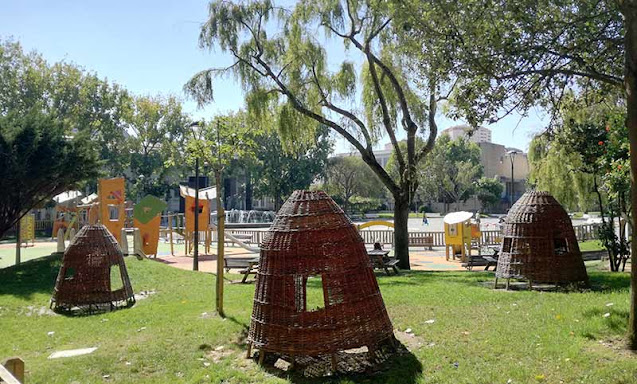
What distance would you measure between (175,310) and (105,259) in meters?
2.35

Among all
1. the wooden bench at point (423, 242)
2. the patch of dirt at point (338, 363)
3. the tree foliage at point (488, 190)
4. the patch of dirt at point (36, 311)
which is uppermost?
the tree foliage at point (488, 190)

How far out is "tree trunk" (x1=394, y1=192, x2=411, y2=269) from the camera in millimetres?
16297

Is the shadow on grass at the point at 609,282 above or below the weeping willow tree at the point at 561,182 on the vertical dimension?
below

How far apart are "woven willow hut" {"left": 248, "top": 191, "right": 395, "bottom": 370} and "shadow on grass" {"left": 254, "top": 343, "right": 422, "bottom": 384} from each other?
0.16m

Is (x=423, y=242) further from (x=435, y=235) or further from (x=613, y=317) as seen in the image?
(x=613, y=317)

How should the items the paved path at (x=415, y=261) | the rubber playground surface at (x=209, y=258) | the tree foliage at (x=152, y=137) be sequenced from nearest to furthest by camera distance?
the paved path at (x=415, y=261) → the rubber playground surface at (x=209, y=258) → the tree foliage at (x=152, y=137)

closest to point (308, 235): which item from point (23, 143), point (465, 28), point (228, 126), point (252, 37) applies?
point (465, 28)

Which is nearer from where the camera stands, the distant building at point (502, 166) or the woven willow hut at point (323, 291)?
the woven willow hut at point (323, 291)

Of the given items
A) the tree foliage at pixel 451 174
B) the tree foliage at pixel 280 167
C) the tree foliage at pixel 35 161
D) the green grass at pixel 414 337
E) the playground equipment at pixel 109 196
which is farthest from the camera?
the tree foliage at pixel 451 174

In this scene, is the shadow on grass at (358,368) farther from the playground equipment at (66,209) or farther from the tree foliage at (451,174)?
the tree foliage at (451,174)

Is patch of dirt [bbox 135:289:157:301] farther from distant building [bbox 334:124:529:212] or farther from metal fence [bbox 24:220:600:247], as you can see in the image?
distant building [bbox 334:124:529:212]

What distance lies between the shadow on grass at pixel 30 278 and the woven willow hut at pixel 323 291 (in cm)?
850

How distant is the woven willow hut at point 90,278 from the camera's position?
10781mm

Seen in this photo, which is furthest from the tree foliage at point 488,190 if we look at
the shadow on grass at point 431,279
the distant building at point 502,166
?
the shadow on grass at point 431,279
